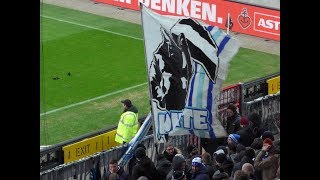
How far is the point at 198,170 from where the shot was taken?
14.7 metres

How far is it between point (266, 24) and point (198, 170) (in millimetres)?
10258

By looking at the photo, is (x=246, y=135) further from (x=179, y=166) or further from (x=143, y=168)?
(x=179, y=166)

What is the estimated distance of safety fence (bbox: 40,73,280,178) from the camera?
55.1 ft

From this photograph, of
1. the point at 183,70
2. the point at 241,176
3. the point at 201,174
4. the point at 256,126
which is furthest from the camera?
the point at 256,126

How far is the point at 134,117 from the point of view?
58.5 feet

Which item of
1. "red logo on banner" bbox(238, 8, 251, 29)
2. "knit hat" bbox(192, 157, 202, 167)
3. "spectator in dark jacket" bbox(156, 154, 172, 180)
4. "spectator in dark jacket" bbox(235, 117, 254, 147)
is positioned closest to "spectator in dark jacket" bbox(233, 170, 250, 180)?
"knit hat" bbox(192, 157, 202, 167)

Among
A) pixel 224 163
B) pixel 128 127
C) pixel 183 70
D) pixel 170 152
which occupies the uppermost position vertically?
pixel 183 70

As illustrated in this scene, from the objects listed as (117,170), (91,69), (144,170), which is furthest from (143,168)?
(91,69)

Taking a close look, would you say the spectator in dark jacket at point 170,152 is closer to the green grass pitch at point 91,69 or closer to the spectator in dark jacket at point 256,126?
the spectator in dark jacket at point 256,126

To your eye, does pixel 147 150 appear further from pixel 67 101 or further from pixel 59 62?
pixel 59 62

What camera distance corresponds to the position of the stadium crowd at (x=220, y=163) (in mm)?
14633

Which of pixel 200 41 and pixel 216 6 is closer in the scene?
pixel 200 41
